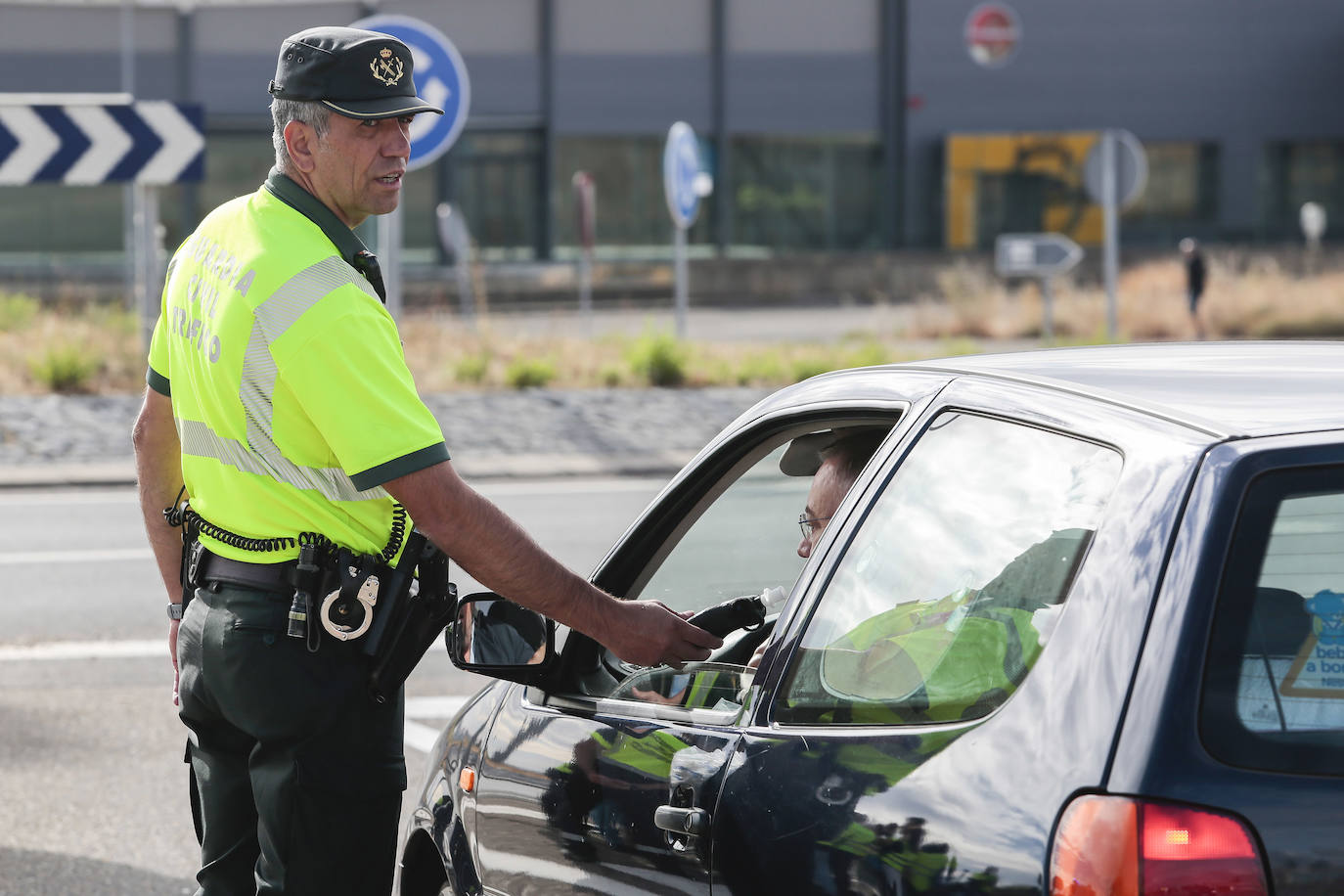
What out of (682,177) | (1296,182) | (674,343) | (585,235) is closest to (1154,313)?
(585,235)

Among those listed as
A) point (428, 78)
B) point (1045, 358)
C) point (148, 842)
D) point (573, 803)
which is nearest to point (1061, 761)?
point (1045, 358)

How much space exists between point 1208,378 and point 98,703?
17.5ft

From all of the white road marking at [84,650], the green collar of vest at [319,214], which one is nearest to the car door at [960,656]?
the green collar of vest at [319,214]

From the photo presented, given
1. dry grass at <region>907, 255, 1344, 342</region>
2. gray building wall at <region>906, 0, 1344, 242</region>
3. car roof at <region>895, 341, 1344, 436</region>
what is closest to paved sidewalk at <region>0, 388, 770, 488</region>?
dry grass at <region>907, 255, 1344, 342</region>

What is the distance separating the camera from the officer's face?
2725mm

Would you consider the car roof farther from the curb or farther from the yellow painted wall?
the yellow painted wall

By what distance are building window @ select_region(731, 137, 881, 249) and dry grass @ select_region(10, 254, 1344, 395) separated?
15.1m

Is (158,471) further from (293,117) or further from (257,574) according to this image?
(293,117)

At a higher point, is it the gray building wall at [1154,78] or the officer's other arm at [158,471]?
the gray building wall at [1154,78]

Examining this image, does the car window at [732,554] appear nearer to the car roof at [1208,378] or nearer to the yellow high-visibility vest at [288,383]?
the car roof at [1208,378]

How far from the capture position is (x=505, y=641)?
2.77m

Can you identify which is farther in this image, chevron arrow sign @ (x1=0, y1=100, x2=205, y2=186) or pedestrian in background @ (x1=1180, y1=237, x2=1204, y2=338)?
pedestrian in background @ (x1=1180, y1=237, x2=1204, y2=338)

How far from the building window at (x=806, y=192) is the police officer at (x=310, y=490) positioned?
1529 inches

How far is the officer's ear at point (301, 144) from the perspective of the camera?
2732 mm
